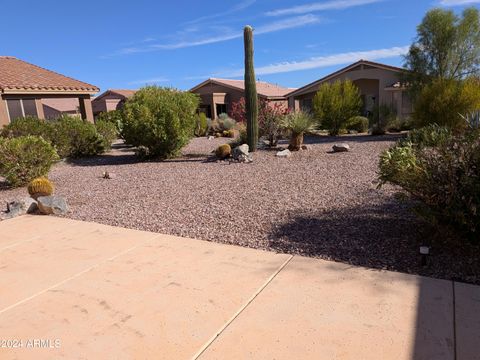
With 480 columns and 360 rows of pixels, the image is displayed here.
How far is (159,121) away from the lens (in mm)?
12773

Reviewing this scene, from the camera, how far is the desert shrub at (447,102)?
14.6 meters

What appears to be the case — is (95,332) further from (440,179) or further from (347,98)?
(347,98)

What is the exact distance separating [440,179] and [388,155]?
92cm

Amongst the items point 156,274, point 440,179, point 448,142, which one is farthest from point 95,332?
point 448,142

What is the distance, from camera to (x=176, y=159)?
1337 cm

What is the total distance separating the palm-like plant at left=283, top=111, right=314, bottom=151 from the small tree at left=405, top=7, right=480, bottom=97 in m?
9.65

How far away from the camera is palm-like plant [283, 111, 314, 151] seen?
13398mm

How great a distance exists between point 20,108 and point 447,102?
19.1 m

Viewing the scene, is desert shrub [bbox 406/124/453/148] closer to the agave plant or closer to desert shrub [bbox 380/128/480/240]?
desert shrub [bbox 380/128/480/240]

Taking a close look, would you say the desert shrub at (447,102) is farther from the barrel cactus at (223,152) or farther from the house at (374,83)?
the house at (374,83)

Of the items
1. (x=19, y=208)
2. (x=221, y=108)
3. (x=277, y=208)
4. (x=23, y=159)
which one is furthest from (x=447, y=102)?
(x=221, y=108)

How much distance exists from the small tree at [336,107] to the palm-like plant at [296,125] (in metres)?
6.63

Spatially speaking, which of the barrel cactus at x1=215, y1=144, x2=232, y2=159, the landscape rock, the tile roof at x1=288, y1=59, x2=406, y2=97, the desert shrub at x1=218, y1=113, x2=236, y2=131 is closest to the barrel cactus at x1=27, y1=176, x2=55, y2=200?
the landscape rock

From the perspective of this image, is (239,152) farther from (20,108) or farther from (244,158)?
(20,108)
